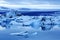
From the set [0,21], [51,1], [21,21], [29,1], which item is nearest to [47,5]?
[51,1]

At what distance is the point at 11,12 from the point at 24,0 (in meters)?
0.16

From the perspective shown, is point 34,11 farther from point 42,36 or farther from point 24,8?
point 42,36

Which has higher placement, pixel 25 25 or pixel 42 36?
pixel 25 25

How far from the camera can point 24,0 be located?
69 cm

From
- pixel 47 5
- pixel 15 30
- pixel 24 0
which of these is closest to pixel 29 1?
pixel 24 0

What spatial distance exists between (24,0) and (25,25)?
222 mm

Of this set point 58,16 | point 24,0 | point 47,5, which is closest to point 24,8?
point 24,0

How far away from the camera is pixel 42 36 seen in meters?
0.70

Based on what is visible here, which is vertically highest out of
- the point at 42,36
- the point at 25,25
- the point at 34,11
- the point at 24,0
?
the point at 24,0

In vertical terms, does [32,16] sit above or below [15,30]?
above

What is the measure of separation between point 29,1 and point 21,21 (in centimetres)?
19

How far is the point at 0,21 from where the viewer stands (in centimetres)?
69

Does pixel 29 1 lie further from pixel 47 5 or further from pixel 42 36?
pixel 42 36

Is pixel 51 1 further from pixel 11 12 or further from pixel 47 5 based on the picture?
pixel 11 12
